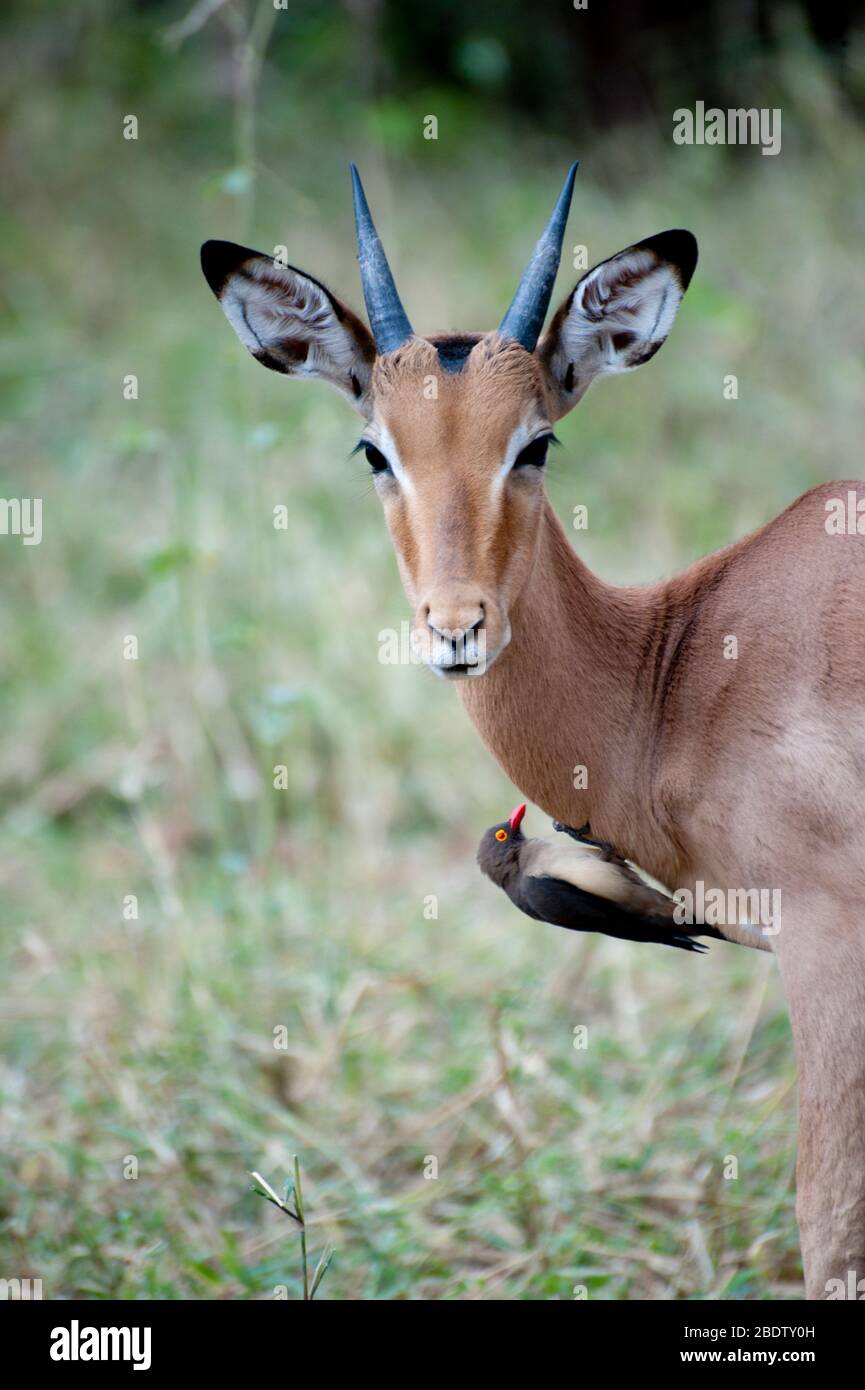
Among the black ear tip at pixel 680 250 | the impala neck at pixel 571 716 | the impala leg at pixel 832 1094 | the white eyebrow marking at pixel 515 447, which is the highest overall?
the black ear tip at pixel 680 250

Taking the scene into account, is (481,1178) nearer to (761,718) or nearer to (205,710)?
(761,718)

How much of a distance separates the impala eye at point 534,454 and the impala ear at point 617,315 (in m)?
0.25

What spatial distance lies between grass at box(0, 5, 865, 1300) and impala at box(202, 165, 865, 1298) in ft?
4.16

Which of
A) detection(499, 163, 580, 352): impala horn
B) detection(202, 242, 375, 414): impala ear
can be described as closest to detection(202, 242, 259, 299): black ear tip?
detection(202, 242, 375, 414): impala ear

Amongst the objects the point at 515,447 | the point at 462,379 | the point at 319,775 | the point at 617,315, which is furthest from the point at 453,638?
the point at 319,775

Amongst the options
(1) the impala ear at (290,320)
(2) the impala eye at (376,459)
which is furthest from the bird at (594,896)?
(1) the impala ear at (290,320)

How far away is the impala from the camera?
4082 mm

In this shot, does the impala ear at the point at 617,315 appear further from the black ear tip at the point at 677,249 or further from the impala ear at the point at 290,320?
the impala ear at the point at 290,320

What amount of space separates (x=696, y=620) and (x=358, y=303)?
720 centimetres

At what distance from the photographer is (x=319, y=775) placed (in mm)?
9234

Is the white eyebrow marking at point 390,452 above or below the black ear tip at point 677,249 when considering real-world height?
below

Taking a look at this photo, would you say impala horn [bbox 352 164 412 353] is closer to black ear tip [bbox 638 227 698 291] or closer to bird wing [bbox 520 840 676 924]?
black ear tip [bbox 638 227 698 291]

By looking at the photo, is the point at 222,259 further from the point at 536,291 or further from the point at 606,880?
the point at 606,880

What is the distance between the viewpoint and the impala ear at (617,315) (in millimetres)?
4395
